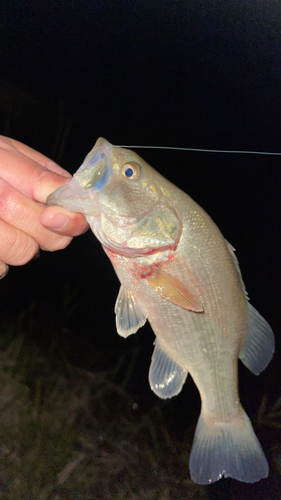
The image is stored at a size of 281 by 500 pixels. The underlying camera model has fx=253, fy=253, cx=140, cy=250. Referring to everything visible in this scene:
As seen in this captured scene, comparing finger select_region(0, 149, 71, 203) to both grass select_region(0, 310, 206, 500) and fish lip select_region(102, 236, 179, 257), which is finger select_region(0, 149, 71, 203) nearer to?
fish lip select_region(102, 236, 179, 257)

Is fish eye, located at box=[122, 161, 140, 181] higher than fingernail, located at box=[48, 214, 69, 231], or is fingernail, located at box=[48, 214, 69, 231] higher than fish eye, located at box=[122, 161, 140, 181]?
fish eye, located at box=[122, 161, 140, 181]

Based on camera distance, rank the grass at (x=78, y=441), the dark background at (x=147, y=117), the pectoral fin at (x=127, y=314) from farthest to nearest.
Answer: the grass at (x=78, y=441), the dark background at (x=147, y=117), the pectoral fin at (x=127, y=314)

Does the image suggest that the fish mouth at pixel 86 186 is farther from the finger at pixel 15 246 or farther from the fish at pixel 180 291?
the finger at pixel 15 246

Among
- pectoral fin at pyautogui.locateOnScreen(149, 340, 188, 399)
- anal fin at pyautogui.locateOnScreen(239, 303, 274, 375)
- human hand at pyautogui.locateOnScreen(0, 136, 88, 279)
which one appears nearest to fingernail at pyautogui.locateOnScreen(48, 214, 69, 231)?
human hand at pyautogui.locateOnScreen(0, 136, 88, 279)

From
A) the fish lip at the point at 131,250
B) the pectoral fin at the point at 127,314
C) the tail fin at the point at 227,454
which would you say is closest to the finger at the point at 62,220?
the fish lip at the point at 131,250

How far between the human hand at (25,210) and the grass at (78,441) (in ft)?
9.27

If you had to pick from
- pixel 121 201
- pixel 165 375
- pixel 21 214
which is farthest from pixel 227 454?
pixel 21 214

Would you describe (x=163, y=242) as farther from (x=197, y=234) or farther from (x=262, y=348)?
(x=262, y=348)

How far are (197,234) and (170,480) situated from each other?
342cm

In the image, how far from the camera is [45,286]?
11.2ft

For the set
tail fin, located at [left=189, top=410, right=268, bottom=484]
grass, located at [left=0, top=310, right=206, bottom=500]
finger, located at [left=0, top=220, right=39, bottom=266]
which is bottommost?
grass, located at [left=0, top=310, right=206, bottom=500]

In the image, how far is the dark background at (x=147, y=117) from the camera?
238cm

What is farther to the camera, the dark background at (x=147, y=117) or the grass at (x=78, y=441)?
the grass at (x=78, y=441)

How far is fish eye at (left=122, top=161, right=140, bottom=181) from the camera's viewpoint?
81cm
